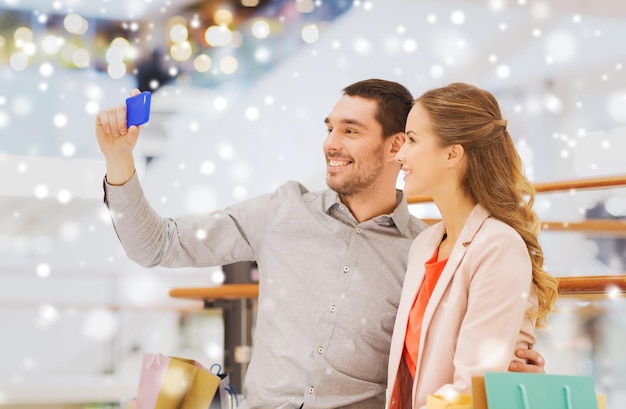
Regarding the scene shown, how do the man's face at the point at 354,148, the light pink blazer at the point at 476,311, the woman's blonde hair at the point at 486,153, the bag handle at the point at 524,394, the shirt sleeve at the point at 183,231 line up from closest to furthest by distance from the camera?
the bag handle at the point at 524,394
the light pink blazer at the point at 476,311
the woman's blonde hair at the point at 486,153
the shirt sleeve at the point at 183,231
the man's face at the point at 354,148

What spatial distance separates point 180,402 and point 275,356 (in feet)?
0.69

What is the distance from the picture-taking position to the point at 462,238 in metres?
1.32

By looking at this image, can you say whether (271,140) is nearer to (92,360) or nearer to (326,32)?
(326,32)

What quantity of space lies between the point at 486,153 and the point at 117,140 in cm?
68

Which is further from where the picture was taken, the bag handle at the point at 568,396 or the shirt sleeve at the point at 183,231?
the shirt sleeve at the point at 183,231

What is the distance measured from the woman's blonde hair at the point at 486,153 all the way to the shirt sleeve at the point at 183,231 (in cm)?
49

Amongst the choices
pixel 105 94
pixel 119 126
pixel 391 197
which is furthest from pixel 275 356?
pixel 105 94

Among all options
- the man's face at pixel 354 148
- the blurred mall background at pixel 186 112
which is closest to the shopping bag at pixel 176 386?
the man's face at pixel 354 148

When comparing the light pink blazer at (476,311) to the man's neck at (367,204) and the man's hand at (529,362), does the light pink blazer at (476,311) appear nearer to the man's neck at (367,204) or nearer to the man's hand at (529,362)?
the man's hand at (529,362)

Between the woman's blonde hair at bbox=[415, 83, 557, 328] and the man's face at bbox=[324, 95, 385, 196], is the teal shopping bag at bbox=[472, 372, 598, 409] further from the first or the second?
the man's face at bbox=[324, 95, 385, 196]

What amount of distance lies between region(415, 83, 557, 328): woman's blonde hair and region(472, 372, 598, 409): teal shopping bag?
Result: 0.87 ft

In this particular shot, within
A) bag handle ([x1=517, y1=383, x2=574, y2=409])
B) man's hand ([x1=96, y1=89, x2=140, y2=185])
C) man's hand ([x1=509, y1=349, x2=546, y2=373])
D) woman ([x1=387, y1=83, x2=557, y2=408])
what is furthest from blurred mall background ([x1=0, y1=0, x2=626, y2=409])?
bag handle ([x1=517, y1=383, x2=574, y2=409])

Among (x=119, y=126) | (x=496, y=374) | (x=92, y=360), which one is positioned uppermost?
(x=119, y=126)

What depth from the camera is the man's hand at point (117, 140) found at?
1416 millimetres
